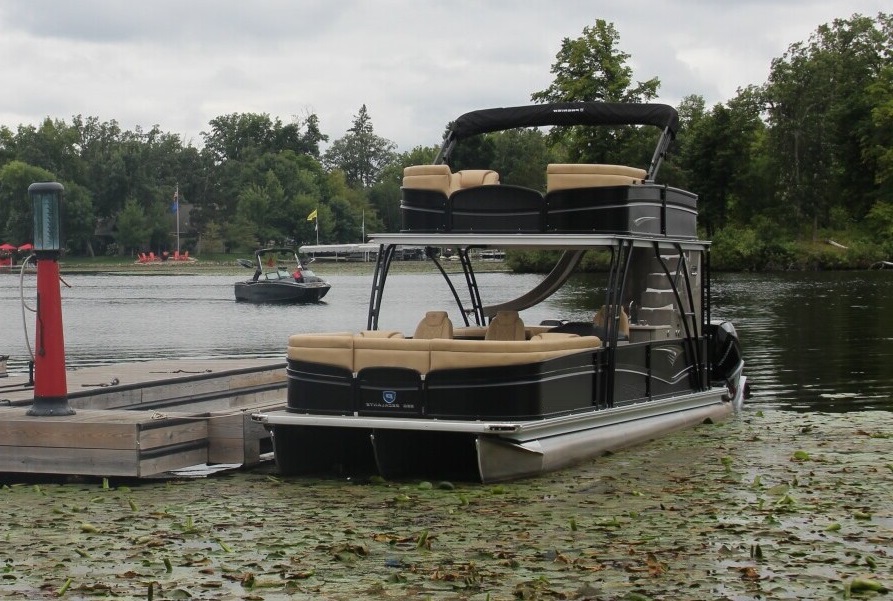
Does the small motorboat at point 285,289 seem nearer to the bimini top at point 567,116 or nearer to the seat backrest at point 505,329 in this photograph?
the bimini top at point 567,116

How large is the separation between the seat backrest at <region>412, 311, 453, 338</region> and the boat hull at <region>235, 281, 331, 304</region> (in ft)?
168

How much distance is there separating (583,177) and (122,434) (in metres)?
4.89

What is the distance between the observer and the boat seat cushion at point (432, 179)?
44.0 feet

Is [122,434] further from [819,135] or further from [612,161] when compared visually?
[819,135]

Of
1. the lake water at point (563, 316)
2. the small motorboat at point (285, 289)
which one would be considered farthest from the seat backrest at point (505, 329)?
the small motorboat at point (285, 289)

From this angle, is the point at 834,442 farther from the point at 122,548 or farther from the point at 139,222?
the point at 139,222

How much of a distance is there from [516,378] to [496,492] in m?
1.00

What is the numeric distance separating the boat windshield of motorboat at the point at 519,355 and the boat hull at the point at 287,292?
49.5m

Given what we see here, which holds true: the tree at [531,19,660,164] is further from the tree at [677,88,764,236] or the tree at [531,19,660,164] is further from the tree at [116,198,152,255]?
the tree at [116,198,152,255]

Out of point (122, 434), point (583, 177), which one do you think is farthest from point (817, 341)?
point (122, 434)

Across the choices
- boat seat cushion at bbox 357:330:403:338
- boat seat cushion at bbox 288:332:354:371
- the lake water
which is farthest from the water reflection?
boat seat cushion at bbox 288:332:354:371

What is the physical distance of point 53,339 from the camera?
12.0 m

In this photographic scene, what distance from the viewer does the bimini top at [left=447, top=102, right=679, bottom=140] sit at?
51.3 feet

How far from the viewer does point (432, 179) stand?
13.5 meters
